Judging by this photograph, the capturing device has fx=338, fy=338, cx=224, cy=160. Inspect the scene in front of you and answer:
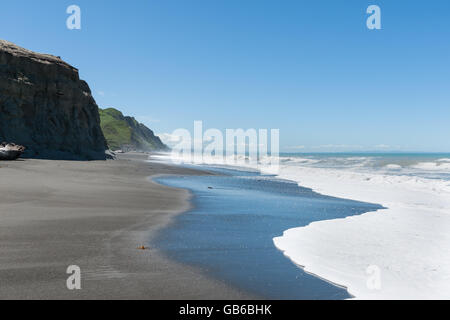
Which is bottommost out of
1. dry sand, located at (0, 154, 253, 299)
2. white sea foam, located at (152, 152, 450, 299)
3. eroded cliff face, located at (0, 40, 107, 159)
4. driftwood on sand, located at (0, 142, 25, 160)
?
white sea foam, located at (152, 152, 450, 299)

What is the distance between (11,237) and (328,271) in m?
4.93

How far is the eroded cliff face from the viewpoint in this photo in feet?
99.7

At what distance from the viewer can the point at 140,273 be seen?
4.27m

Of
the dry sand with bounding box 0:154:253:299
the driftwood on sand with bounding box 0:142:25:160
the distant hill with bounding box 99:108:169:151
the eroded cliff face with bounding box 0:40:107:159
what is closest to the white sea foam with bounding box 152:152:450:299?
the dry sand with bounding box 0:154:253:299

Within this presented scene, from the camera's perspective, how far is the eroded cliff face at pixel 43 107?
30.4m

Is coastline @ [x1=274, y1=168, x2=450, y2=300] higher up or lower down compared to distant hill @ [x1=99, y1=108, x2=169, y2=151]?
lower down

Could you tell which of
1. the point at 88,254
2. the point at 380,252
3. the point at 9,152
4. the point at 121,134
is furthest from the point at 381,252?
the point at 121,134

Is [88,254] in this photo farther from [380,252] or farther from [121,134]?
[121,134]

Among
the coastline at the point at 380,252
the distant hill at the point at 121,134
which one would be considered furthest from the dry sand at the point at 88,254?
the distant hill at the point at 121,134

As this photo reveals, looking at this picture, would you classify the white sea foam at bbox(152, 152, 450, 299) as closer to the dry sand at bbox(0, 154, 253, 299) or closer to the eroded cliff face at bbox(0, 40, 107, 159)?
the dry sand at bbox(0, 154, 253, 299)

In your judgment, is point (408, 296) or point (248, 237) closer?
point (408, 296)

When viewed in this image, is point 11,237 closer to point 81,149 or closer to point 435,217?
point 435,217
